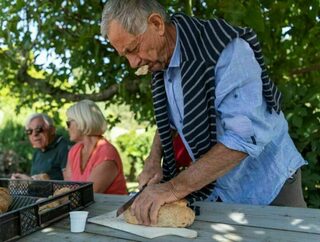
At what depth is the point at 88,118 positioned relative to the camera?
3775 mm

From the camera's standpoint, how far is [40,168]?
14.8 ft

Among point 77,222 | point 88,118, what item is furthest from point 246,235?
point 88,118

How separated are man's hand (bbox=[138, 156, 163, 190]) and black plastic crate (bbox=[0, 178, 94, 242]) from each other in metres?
0.23

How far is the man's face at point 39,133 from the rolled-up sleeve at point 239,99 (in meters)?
3.15

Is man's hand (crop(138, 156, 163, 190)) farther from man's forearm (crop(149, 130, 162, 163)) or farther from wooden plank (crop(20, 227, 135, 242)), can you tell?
wooden plank (crop(20, 227, 135, 242))

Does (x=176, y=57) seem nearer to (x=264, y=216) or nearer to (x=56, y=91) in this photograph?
(x=264, y=216)

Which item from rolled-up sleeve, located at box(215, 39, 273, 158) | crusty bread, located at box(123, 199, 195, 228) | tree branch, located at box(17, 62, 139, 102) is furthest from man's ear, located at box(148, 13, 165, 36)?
tree branch, located at box(17, 62, 139, 102)

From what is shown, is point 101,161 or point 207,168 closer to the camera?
point 207,168

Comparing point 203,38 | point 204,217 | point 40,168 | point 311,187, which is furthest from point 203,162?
point 40,168

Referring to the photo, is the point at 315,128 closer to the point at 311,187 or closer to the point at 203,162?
the point at 311,187

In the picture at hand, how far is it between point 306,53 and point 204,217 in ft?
8.60

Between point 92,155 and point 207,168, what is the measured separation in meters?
2.07

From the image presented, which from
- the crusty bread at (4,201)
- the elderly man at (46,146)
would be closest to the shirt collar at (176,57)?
the crusty bread at (4,201)

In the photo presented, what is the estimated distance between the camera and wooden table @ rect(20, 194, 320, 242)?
1538mm
